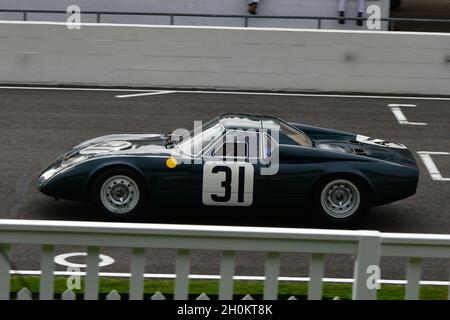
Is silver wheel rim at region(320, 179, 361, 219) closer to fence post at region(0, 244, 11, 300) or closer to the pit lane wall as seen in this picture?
fence post at region(0, 244, 11, 300)

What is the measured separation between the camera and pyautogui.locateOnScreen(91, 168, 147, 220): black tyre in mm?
10258

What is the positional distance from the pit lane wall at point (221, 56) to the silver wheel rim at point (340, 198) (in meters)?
7.92

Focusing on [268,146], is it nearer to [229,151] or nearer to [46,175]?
[229,151]

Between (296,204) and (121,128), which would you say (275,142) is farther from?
(121,128)

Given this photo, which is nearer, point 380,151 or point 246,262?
point 246,262

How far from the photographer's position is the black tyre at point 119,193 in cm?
1026

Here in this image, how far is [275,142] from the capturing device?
1034cm

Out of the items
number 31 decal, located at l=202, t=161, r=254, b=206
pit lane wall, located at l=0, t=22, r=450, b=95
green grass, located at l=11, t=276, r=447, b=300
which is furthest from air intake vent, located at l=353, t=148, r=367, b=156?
pit lane wall, located at l=0, t=22, r=450, b=95

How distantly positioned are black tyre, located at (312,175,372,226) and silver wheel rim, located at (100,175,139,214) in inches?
74.7

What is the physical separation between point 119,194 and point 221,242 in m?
5.98

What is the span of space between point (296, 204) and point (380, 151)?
4.30ft

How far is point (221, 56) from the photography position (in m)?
18.1

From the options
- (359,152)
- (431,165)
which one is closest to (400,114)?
(431,165)
